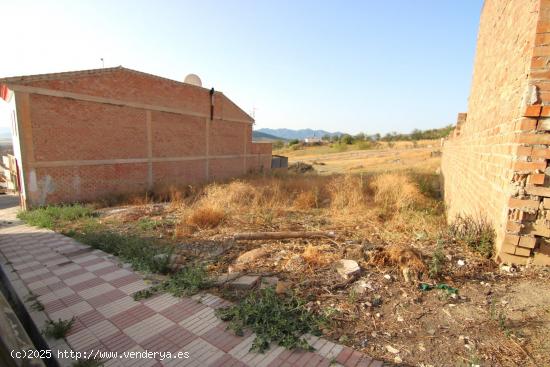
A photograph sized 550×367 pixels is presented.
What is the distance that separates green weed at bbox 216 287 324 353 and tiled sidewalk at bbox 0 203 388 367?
0.24 ft

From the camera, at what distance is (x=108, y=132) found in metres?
10.2

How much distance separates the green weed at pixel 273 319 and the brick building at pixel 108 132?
968 centimetres

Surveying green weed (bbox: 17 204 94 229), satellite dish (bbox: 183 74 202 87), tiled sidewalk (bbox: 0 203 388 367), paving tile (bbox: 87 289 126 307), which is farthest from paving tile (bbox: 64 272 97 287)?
satellite dish (bbox: 183 74 202 87)

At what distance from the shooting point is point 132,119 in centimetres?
1095

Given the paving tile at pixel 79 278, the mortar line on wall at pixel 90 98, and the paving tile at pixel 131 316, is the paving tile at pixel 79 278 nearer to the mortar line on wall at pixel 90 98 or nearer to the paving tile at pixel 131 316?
the paving tile at pixel 131 316

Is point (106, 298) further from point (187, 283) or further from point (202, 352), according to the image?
point (202, 352)

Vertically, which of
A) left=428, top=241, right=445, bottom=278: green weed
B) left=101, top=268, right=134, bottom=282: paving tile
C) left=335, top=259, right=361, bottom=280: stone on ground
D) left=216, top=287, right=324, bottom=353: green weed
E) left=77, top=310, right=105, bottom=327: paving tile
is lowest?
left=101, top=268, right=134, bottom=282: paving tile

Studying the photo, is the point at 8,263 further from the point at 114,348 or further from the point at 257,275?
the point at 257,275

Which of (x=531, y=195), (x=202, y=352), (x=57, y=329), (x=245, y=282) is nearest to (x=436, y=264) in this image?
(x=531, y=195)

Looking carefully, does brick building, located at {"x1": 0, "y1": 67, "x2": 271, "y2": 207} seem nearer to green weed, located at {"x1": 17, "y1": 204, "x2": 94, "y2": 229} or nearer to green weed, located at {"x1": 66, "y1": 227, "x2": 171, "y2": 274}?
green weed, located at {"x1": 17, "y1": 204, "x2": 94, "y2": 229}

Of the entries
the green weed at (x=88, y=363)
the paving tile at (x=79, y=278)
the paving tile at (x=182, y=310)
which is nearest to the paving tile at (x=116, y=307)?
the paving tile at (x=182, y=310)

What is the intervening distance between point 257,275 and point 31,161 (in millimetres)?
9428

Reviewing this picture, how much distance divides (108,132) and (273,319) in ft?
35.3

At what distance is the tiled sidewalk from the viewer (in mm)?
2014
